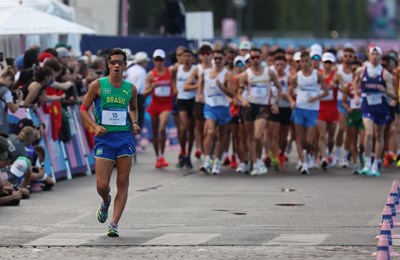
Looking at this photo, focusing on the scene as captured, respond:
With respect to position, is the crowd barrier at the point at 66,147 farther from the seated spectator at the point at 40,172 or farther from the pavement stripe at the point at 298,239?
the pavement stripe at the point at 298,239

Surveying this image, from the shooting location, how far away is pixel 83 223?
15.3 meters

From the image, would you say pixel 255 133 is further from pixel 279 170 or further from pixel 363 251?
pixel 363 251

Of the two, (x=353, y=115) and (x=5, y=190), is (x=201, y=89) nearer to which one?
(x=353, y=115)

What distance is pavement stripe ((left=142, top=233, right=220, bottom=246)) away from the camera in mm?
13312

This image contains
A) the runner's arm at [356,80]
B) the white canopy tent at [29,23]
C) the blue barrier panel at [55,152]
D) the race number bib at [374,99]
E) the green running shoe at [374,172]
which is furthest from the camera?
the white canopy tent at [29,23]

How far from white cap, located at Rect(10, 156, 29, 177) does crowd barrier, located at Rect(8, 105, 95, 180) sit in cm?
163

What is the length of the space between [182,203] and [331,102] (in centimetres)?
650

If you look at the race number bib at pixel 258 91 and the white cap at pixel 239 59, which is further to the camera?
the white cap at pixel 239 59

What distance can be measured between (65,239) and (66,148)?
8154 mm

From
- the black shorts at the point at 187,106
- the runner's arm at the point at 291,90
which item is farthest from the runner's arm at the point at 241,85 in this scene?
the black shorts at the point at 187,106

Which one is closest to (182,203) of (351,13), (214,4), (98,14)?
(98,14)

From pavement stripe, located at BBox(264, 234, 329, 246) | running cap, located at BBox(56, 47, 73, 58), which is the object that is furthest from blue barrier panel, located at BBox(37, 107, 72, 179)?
pavement stripe, located at BBox(264, 234, 329, 246)

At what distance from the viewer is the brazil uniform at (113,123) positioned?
47.2 feet

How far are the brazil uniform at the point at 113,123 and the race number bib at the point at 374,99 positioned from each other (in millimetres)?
8082
